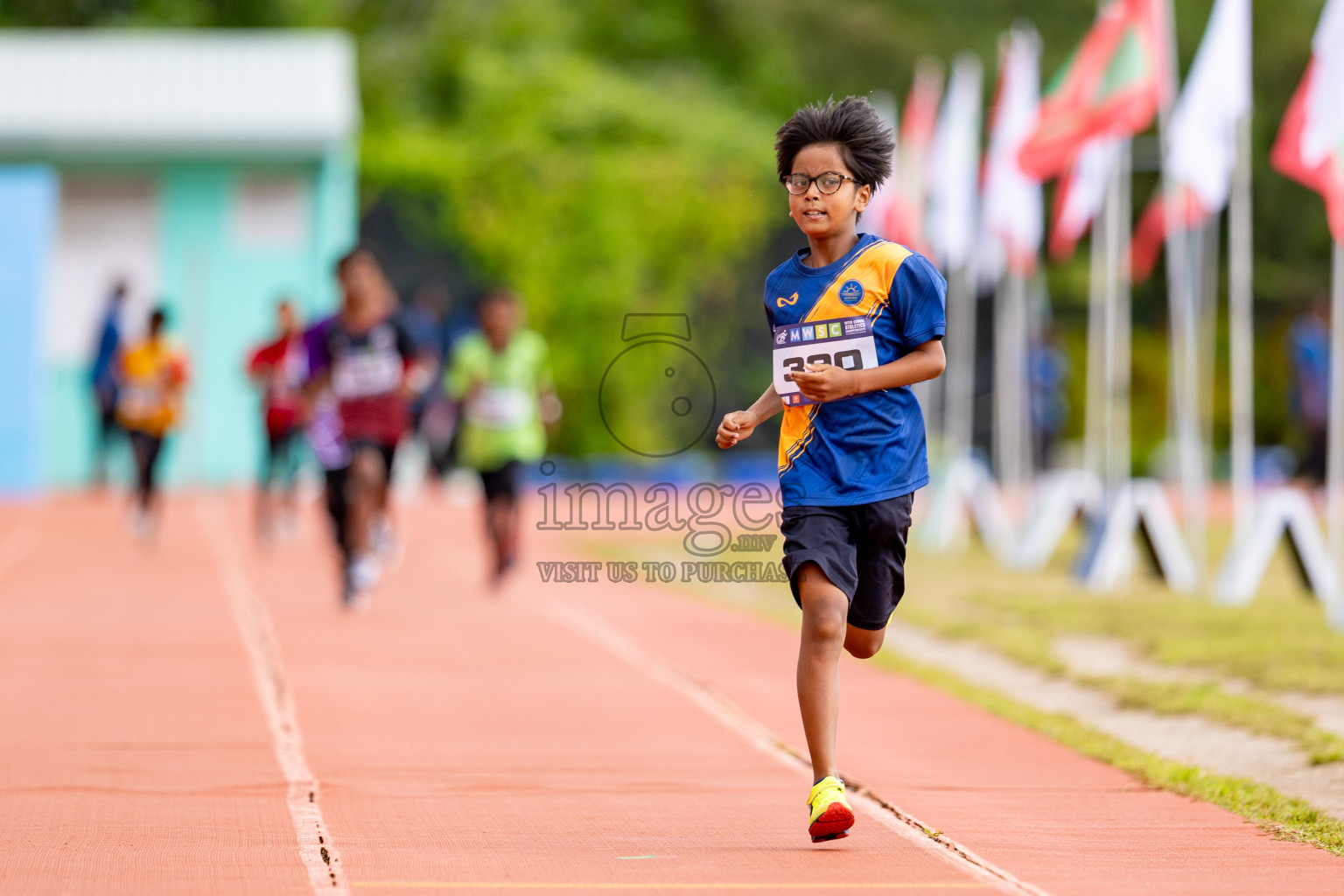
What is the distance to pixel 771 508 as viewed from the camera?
70.8 ft

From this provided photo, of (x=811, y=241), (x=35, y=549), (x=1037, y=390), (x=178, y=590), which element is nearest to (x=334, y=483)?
(x=178, y=590)

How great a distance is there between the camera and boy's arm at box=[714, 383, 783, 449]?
18.3 feet

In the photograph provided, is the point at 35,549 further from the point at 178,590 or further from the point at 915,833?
the point at 915,833

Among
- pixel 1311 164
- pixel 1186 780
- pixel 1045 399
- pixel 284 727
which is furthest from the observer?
pixel 1045 399

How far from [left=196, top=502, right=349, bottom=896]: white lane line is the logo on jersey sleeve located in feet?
7.02

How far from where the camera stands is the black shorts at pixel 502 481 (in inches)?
518

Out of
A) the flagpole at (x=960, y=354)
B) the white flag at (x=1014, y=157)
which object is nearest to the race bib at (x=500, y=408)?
the white flag at (x=1014, y=157)

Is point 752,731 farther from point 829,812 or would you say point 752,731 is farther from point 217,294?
point 217,294

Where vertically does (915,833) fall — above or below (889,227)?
below

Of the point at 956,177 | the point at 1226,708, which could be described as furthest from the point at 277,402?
the point at 1226,708

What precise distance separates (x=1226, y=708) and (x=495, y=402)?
6.19 meters

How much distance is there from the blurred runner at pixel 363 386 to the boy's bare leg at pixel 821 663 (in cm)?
675

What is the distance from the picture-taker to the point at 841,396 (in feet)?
17.9

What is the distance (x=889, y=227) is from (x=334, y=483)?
11.3 meters
